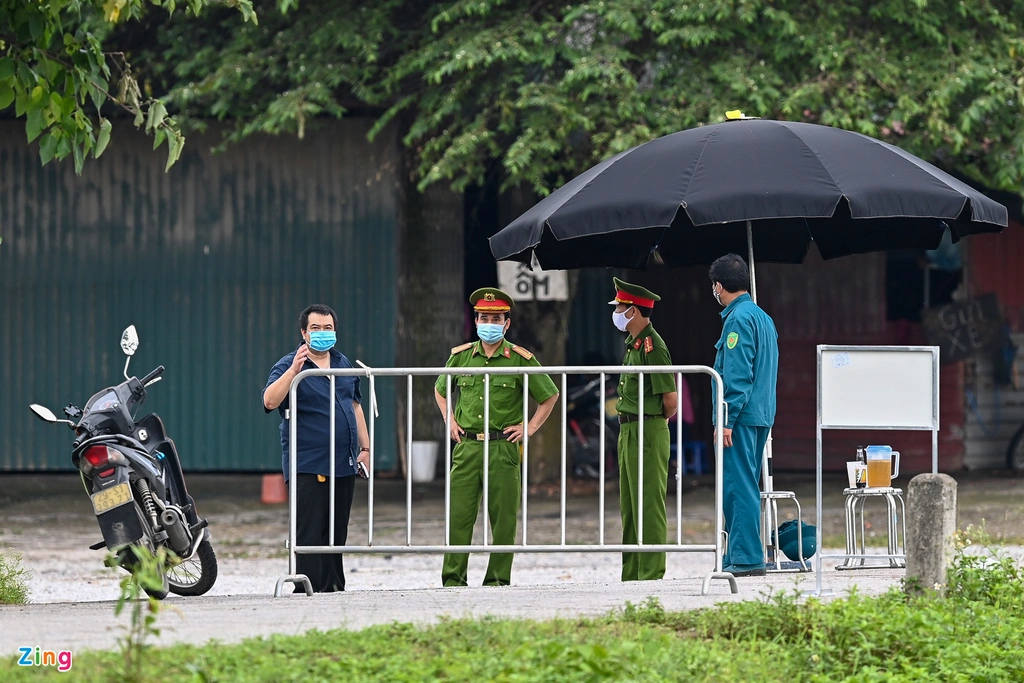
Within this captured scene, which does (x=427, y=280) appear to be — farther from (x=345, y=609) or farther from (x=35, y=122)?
(x=345, y=609)

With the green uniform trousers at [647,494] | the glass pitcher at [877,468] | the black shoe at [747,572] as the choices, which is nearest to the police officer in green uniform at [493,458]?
the green uniform trousers at [647,494]

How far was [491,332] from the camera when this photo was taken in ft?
25.6

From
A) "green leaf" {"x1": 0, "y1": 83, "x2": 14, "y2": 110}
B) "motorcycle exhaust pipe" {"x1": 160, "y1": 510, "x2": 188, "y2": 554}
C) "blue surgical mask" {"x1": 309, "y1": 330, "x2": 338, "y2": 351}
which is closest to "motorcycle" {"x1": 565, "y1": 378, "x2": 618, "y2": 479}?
"blue surgical mask" {"x1": 309, "y1": 330, "x2": 338, "y2": 351}

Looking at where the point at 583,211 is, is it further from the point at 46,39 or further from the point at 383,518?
the point at 383,518

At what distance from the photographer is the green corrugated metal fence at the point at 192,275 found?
14.9 m

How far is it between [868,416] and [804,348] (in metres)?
9.59

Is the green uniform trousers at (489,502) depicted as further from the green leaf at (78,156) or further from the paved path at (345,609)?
the green leaf at (78,156)

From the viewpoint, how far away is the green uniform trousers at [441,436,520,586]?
25.3 ft

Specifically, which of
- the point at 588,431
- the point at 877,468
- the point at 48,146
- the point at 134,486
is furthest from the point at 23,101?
the point at 588,431

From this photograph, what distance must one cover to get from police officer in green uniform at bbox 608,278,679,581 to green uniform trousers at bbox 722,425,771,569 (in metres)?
0.38

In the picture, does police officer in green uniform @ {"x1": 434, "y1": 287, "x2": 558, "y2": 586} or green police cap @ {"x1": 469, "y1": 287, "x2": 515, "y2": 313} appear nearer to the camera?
police officer in green uniform @ {"x1": 434, "y1": 287, "x2": 558, "y2": 586}

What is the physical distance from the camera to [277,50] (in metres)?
13.4

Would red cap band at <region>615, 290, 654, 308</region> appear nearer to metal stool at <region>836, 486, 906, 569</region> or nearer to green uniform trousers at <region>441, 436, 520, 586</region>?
green uniform trousers at <region>441, 436, 520, 586</region>

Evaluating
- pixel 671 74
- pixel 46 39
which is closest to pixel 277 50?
pixel 671 74
